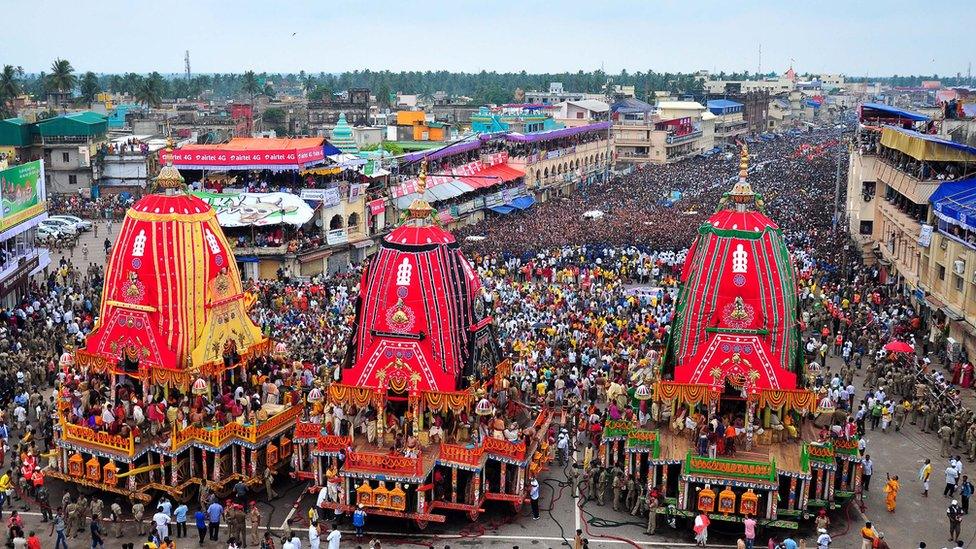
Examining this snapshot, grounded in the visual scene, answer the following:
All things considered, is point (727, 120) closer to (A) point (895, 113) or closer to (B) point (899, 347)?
(A) point (895, 113)

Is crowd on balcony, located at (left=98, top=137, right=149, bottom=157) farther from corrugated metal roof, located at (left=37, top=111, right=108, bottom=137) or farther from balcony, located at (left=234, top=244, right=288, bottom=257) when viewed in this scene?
balcony, located at (left=234, top=244, right=288, bottom=257)

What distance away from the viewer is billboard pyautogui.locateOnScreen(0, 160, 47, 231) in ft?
126

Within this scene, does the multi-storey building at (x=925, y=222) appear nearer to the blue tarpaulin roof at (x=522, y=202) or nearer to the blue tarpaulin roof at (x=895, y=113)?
the blue tarpaulin roof at (x=895, y=113)

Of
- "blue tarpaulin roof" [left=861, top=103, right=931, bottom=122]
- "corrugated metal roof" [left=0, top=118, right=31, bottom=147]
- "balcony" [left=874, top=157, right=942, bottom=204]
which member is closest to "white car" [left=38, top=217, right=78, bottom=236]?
"corrugated metal roof" [left=0, top=118, right=31, bottom=147]

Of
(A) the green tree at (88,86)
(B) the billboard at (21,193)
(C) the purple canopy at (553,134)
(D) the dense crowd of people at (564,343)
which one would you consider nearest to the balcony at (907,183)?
(D) the dense crowd of people at (564,343)

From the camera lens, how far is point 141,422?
23.5 meters

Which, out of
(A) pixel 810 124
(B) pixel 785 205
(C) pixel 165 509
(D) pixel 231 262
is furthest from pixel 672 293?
(A) pixel 810 124

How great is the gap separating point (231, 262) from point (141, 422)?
169 inches

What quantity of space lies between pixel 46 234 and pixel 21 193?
1529cm

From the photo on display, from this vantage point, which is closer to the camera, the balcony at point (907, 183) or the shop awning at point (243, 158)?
the balcony at point (907, 183)

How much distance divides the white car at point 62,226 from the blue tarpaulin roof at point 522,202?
27.5m

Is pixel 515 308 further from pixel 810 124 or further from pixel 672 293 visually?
pixel 810 124

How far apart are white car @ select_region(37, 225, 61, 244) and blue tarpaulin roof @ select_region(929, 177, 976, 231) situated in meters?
42.7

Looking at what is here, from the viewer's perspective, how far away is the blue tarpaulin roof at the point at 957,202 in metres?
34.8
